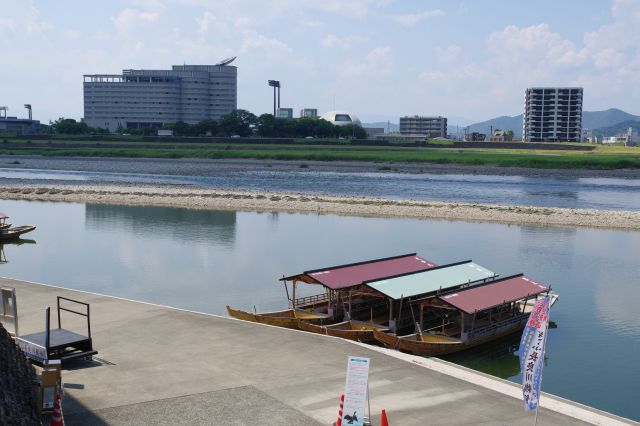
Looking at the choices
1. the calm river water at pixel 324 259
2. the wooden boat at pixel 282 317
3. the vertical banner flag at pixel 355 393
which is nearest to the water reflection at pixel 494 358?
the calm river water at pixel 324 259

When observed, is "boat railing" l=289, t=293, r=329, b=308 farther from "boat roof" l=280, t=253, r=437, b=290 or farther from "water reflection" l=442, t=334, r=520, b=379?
"water reflection" l=442, t=334, r=520, b=379

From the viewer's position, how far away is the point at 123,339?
73.9ft

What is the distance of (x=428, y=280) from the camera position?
101 feet

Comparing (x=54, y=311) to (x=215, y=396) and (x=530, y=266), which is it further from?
(x=530, y=266)

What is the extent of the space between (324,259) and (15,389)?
3250 cm

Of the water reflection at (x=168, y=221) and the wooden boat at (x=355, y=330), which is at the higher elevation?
the water reflection at (x=168, y=221)

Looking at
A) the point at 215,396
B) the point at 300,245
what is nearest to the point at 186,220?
the point at 300,245

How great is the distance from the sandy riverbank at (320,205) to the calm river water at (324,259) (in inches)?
135

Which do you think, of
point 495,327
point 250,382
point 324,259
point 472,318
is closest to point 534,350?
point 250,382

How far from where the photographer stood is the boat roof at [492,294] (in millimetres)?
27359

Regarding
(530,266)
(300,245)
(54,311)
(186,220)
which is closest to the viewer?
(54,311)

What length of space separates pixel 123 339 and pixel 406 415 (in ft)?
32.3

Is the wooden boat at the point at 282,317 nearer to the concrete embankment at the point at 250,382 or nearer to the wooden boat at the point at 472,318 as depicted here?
the concrete embankment at the point at 250,382

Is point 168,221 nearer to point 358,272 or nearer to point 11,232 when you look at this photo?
point 11,232
